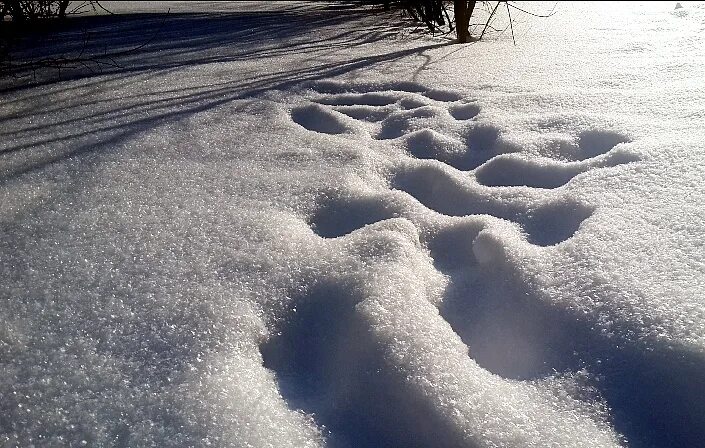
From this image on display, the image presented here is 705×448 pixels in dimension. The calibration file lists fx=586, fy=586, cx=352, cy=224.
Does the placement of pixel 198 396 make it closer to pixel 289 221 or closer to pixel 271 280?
pixel 271 280

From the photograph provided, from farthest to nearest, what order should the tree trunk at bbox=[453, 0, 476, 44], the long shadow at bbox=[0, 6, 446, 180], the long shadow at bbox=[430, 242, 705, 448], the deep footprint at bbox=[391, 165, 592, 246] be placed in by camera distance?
the tree trunk at bbox=[453, 0, 476, 44] → the long shadow at bbox=[0, 6, 446, 180] → the deep footprint at bbox=[391, 165, 592, 246] → the long shadow at bbox=[430, 242, 705, 448]

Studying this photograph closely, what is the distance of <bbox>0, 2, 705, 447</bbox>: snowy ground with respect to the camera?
0.62m

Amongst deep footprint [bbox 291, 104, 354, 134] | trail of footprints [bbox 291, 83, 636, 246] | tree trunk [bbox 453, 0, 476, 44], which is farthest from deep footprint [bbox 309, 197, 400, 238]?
tree trunk [bbox 453, 0, 476, 44]

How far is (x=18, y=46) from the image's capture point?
264 centimetres

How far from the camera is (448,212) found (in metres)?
1.06

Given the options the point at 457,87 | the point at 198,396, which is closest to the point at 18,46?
the point at 457,87

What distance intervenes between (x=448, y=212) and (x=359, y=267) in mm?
281

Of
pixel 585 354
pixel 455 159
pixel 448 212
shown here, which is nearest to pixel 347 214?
pixel 448 212

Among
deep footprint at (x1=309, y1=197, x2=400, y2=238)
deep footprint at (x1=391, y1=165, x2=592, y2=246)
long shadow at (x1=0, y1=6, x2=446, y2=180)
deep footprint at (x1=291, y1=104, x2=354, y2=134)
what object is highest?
long shadow at (x1=0, y1=6, x2=446, y2=180)

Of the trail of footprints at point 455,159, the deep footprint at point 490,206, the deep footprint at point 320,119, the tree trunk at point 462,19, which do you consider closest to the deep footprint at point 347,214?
the trail of footprints at point 455,159

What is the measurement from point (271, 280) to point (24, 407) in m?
0.34

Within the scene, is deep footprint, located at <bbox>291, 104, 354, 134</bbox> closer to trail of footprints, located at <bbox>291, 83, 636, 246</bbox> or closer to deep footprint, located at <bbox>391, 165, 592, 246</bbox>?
trail of footprints, located at <bbox>291, 83, 636, 246</bbox>

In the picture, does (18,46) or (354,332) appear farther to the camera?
(18,46)

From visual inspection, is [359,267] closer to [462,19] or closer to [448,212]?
[448,212]
